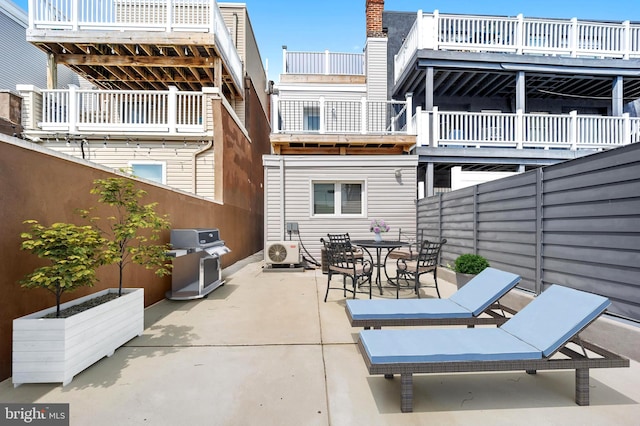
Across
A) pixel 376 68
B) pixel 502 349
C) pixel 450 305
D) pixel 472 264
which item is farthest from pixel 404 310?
pixel 376 68

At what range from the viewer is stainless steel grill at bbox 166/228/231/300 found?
4.88 metres

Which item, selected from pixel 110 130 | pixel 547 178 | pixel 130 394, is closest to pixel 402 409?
pixel 130 394

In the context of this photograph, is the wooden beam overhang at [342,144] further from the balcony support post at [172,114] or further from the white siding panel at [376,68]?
the white siding panel at [376,68]

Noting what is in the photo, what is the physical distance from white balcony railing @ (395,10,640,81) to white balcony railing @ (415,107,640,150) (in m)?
2.18

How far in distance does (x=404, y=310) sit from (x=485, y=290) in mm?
976

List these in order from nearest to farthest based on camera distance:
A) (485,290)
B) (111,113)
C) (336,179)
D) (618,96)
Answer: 1. (485,290)
2. (111,113)
3. (336,179)
4. (618,96)

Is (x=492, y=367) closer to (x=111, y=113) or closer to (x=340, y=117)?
(x=340, y=117)

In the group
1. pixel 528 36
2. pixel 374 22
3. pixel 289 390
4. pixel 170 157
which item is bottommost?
pixel 289 390

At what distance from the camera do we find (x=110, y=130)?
338 inches

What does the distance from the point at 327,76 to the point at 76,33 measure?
Result: 7746mm

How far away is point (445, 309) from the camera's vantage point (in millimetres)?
3287

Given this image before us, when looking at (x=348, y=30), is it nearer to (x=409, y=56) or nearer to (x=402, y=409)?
(x=409, y=56)

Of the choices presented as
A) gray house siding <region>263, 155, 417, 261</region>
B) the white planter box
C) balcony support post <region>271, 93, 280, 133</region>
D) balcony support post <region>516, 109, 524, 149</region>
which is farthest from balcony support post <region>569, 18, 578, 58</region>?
the white planter box

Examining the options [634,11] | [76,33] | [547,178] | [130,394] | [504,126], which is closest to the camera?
[130,394]
